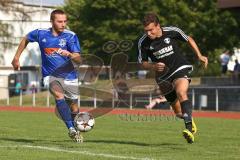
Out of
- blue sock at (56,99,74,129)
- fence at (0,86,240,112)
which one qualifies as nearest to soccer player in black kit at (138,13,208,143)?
blue sock at (56,99,74,129)

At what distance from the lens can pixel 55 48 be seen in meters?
11.0

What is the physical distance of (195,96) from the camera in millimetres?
29094

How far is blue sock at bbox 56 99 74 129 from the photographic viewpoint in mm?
10875

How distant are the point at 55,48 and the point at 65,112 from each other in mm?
1051

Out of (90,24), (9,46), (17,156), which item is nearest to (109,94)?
(17,156)

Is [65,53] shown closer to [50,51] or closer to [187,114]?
[50,51]

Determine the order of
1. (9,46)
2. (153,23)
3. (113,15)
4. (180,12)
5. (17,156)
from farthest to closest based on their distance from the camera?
1. (9,46)
2. (113,15)
3. (180,12)
4. (153,23)
5. (17,156)

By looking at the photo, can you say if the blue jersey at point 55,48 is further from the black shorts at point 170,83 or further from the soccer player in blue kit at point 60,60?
the black shorts at point 170,83

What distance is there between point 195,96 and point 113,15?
1916 centimetres

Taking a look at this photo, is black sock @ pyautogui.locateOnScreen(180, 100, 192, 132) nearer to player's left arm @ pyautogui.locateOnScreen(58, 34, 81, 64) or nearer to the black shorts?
the black shorts

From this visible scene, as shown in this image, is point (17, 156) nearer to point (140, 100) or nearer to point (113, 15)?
point (140, 100)

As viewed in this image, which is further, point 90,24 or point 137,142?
point 90,24

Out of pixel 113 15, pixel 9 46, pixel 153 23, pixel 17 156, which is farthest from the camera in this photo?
pixel 9 46

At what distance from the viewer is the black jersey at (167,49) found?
35.1 ft
